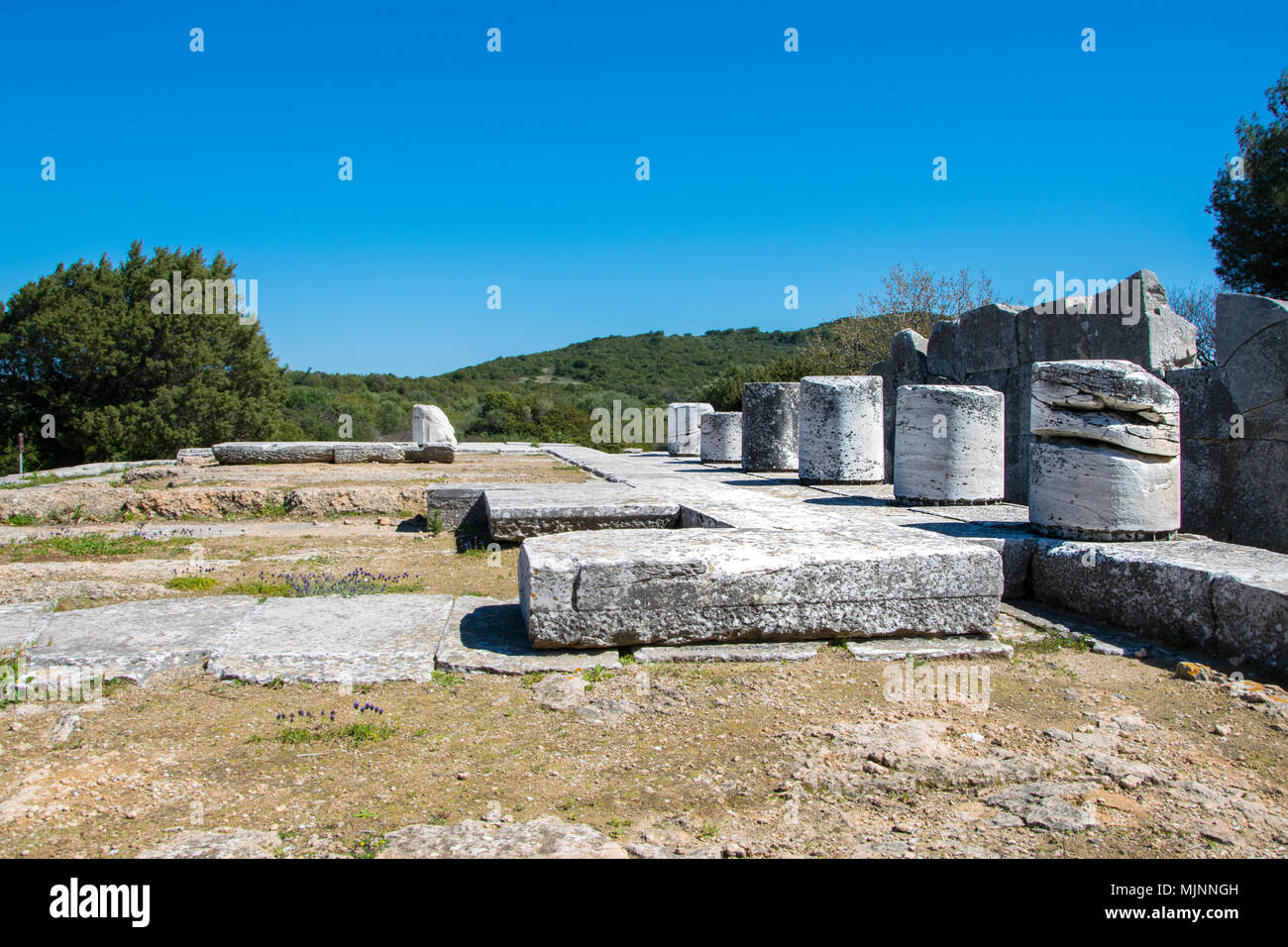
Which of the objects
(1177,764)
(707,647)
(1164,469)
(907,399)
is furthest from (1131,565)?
(907,399)

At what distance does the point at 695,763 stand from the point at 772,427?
837 centimetres

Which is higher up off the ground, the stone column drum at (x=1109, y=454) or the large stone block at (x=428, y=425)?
the large stone block at (x=428, y=425)

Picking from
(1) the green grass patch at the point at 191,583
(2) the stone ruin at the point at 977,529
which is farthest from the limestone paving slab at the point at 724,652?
(1) the green grass patch at the point at 191,583

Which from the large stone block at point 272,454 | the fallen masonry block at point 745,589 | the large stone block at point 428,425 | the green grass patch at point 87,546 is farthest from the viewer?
the large stone block at point 428,425

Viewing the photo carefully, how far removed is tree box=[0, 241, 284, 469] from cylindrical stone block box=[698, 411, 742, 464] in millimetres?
16627

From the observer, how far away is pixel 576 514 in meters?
6.26

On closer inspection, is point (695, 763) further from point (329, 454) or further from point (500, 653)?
point (329, 454)

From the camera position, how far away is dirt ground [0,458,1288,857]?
2275 millimetres

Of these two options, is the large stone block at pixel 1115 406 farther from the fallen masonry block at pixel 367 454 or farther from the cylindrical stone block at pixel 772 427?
the fallen masonry block at pixel 367 454

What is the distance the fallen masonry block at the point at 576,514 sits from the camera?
6145 millimetres

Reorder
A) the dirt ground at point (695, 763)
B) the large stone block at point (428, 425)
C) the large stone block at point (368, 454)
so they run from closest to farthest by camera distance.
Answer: the dirt ground at point (695, 763) < the large stone block at point (368, 454) < the large stone block at point (428, 425)
